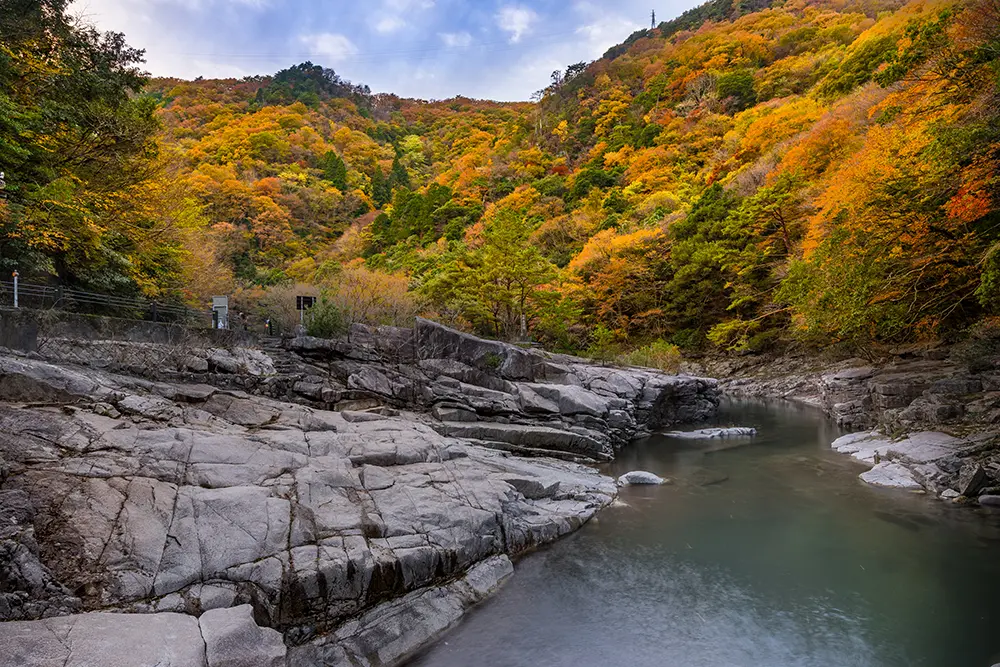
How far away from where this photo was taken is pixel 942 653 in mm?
5926

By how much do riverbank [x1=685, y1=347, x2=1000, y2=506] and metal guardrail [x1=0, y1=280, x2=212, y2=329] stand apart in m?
18.4

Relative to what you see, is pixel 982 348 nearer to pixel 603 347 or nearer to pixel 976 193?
pixel 976 193

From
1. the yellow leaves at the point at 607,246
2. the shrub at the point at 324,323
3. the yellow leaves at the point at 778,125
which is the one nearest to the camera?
the shrub at the point at 324,323

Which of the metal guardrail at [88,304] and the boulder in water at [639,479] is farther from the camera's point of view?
the boulder in water at [639,479]

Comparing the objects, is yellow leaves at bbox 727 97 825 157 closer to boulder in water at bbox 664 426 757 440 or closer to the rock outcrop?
boulder in water at bbox 664 426 757 440

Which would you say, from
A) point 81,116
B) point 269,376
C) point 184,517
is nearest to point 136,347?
point 269,376

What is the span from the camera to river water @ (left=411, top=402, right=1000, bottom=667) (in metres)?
6.08

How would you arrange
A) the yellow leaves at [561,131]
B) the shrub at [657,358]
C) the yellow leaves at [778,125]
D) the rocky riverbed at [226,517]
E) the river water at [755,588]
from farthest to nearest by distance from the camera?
the yellow leaves at [561,131], the yellow leaves at [778,125], the shrub at [657,358], the river water at [755,588], the rocky riverbed at [226,517]

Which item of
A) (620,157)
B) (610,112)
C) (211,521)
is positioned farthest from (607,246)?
(211,521)

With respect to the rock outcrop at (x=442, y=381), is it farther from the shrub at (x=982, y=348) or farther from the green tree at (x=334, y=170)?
the green tree at (x=334, y=170)

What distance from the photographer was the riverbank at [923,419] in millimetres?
10609

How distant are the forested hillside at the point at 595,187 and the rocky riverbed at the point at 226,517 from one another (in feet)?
17.8

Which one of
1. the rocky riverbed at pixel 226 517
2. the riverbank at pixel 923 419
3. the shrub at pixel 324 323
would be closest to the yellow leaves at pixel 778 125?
the riverbank at pixel 923 419

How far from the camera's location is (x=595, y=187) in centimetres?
4166
